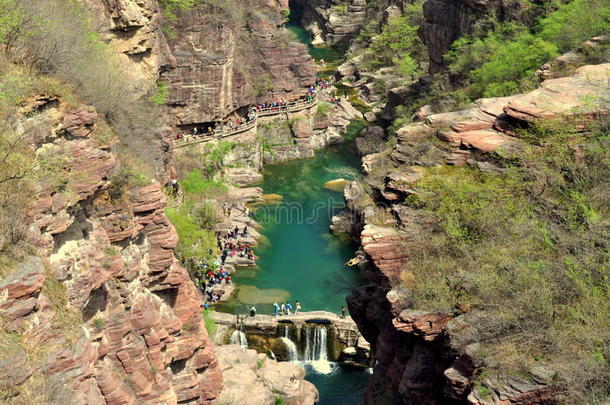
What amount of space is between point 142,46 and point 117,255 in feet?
89.1

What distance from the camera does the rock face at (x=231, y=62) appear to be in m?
58.8

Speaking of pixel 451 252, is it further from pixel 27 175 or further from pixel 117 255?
pixel 27 175

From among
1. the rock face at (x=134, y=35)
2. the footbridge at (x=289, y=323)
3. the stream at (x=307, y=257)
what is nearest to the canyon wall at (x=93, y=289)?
the footbridge at (x=289, y=323)

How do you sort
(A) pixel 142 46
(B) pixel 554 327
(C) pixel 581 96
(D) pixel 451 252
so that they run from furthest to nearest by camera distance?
(A) pixel 142 46
(C) pixel 581 96
(D) pixel 451 252
(B) pixel 554 327

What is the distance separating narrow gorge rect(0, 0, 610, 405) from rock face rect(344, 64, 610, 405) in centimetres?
9

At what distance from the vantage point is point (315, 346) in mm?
39688

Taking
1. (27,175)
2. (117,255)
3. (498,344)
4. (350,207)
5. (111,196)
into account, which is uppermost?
(27,175)

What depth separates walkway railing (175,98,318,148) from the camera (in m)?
59.0

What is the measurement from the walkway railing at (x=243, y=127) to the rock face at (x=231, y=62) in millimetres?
1446

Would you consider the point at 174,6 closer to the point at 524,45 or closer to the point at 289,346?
the point at 524,45

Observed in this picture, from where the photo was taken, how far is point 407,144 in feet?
99.9

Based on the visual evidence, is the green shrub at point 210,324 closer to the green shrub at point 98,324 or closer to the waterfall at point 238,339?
the waterfall at point 238,339

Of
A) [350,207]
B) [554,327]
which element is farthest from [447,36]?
[554,327]

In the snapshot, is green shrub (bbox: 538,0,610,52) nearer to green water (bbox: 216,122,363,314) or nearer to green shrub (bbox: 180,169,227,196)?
green water (bbox: 216,122,363,314)
